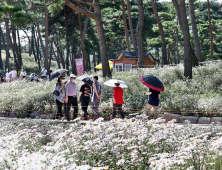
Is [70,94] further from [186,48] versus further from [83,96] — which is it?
[186,48]

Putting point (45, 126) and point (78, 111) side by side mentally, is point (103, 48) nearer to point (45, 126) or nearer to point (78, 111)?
point (78, 111)

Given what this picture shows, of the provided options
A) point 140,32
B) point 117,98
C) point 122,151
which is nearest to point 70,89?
point 117,98

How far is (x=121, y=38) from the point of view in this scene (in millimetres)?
45156

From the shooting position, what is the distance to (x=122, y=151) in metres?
5.66

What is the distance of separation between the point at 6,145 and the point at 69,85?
610cm

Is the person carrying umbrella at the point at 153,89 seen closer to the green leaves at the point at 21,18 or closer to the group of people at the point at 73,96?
the group of people at the point at 73,96

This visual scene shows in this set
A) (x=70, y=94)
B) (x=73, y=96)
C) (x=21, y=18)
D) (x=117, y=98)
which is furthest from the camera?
(x=21, y=18)

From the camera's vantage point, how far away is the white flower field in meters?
4.32

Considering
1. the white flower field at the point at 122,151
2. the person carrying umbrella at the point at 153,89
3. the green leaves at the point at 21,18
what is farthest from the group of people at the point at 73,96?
the green leaves at the point at 21,18

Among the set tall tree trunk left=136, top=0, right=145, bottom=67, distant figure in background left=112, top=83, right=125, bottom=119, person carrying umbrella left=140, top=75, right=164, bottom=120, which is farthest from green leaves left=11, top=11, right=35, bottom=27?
person carrying umbrella left=140, top=75, right=164, bottom=120

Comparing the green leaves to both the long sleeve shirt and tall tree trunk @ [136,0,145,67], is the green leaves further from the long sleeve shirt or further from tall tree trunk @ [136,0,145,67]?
the long sleeve shirt

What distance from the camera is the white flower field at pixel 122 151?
4.32 meters

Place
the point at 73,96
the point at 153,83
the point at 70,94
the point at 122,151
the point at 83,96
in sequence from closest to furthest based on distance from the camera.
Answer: the point at 122,151 < the point at 153,83 < the point at 70,94 < the point at 73,96 < the point at 83,96

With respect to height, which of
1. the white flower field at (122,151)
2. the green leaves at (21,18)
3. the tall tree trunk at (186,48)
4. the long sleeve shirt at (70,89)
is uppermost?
the green leaves at (21,18)
